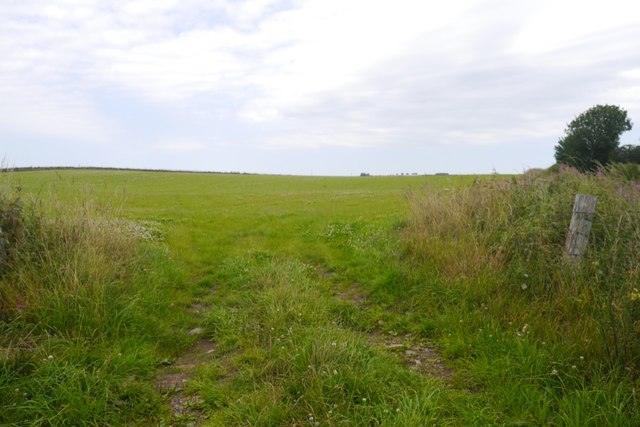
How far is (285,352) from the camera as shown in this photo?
436 centimetres

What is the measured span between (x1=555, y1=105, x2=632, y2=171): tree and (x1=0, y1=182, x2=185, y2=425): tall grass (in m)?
31.1

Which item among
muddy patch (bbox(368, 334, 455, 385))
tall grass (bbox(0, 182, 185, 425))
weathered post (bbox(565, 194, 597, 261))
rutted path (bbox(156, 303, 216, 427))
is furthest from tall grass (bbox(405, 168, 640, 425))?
tall grass (bbox(0, 182, 185, 425))

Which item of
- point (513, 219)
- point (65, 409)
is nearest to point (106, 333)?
point (65, 409)

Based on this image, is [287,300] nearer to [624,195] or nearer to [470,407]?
[470,407]

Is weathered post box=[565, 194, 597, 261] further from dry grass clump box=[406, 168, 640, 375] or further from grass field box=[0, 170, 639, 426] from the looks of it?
grass field box=[0, 170, 639, 426]

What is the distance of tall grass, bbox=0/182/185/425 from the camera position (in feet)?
11.8

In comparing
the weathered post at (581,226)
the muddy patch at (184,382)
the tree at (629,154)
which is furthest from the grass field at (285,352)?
the tree at (629,154)

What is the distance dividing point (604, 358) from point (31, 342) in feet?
20.3

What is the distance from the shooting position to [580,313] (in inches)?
184

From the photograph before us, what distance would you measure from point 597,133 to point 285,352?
33.7 meters

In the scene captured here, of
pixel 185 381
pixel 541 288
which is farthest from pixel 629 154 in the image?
pixel 185 381

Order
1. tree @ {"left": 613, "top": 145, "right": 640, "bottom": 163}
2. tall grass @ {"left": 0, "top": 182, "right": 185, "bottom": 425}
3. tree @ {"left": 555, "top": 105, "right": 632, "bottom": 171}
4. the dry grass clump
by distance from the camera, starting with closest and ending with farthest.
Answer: tall grass @ {"left": 0, "top": 182, "right": 185, "bottom": 425}, the dry grass clump, tree @ {"left": 613, "top": 145, "right": 640, "bottom": 163}, tree @ {"left": 555, "top": 105, "right": 632, "bottom": 171}

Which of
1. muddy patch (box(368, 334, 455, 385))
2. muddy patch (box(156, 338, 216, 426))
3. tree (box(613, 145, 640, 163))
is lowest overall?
muddy patch (box(156, 338, 216, 426))

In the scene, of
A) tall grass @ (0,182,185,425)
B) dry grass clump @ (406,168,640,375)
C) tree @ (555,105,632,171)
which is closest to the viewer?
tall grass @ (0,182,185,425)
